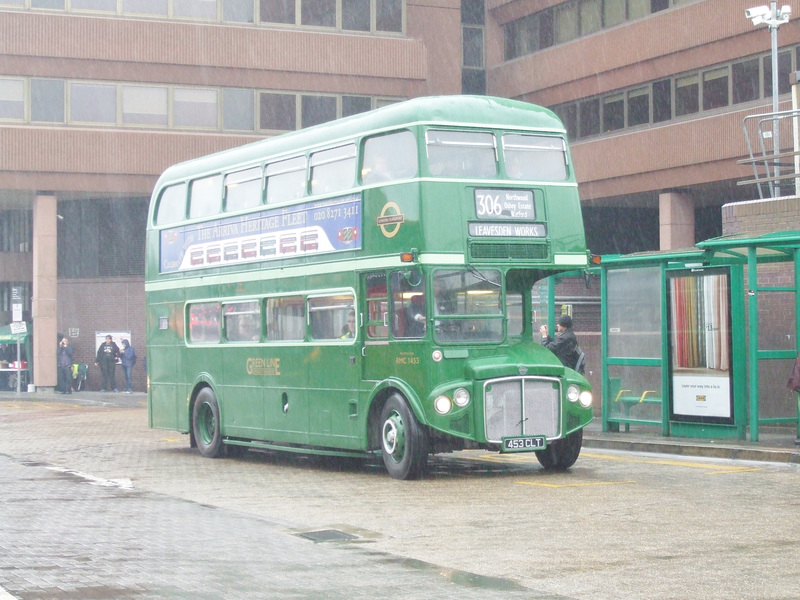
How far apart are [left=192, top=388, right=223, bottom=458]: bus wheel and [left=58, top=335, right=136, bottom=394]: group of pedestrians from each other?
76.0 feet

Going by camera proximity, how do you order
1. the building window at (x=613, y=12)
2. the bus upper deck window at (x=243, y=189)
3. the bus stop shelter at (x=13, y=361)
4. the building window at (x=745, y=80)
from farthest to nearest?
the bus stop shelter at (x=13, y=361) < the building window at (x=613, y=12) < the building window at (x=745, y=80) < the bus upper deck window at (x=243, y=189)

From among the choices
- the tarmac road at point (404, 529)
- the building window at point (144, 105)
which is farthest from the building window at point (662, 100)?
the tarmac road at point (404, 529)

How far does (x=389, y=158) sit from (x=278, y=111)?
27.0 meters

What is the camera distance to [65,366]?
4138cm

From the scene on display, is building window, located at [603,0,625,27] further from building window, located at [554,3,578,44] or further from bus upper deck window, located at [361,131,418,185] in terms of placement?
bus upper deck window, located at [361,131,418,185]

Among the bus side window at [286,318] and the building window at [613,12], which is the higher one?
the building window at [613,12]

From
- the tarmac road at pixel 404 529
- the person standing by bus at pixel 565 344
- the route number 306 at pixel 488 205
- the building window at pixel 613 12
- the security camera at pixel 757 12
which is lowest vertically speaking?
the tarmac road at pixel 404 529

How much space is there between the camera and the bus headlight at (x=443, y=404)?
14.2 m

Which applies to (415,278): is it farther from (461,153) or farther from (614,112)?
(614,112)

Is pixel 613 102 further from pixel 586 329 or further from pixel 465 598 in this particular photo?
pixel 465 598

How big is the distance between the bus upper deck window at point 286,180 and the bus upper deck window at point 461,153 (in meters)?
2.61

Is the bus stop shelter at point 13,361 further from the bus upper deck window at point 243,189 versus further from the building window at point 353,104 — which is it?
the bus upper deck window at point 243,189

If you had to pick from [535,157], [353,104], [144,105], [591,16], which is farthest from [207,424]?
[591,16]

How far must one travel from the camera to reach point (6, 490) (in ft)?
46.5
